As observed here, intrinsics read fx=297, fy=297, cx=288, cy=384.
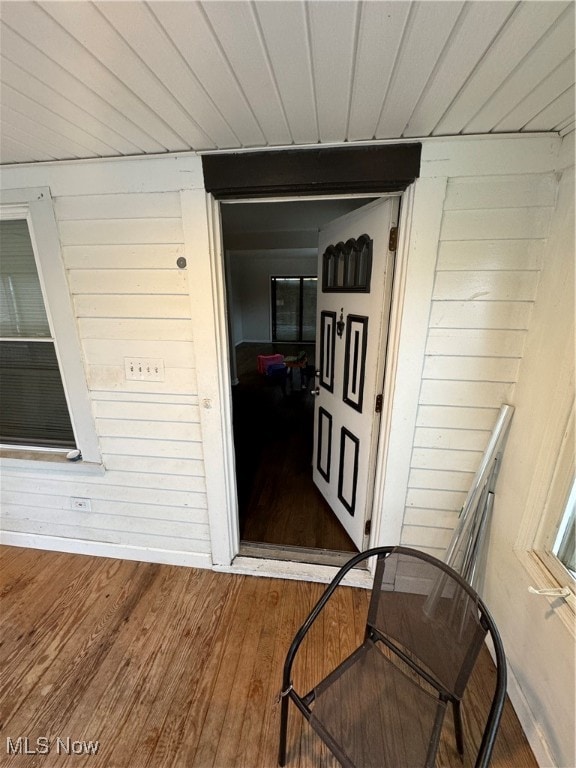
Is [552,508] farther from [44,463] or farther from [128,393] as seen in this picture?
[44,463]

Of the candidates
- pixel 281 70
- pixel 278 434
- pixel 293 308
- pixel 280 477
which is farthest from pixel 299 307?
pixel 281 70

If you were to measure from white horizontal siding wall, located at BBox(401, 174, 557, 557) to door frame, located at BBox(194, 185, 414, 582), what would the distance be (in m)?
0.15

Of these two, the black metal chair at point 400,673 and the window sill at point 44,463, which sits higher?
the window sill at point 44,463

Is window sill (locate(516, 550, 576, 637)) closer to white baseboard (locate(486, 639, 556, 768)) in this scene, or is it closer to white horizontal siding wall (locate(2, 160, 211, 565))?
white baseboard (locate(486, 639, 556, 768))

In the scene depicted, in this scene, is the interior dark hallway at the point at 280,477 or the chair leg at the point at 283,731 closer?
the chair leg at the point at 283,731

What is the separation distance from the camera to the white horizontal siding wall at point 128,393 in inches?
54.7

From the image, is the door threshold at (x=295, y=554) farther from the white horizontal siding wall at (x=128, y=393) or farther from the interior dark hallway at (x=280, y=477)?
the white horizontal siding wall at (x=128, y=393)

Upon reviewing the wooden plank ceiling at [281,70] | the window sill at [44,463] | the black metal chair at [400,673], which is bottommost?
the black metal chair at [400,673]

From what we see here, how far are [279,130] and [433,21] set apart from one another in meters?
0.59

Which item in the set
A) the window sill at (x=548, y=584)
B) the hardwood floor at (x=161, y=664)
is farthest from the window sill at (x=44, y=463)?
the window sill at (x=548, y=584)

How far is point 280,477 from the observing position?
2652mm

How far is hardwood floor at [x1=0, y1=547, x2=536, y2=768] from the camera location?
3.60 feet

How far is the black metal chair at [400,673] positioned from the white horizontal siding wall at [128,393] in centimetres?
102

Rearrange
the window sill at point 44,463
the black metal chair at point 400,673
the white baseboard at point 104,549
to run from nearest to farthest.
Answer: the black metal chair at point 400,673 → the window sill at point 44,463 → the white baseboard at point 104,549
